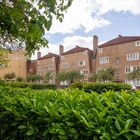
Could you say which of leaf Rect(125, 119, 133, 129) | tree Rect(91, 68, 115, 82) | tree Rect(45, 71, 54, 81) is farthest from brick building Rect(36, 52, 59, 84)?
leaf Rect(125, 119, 133, 129)

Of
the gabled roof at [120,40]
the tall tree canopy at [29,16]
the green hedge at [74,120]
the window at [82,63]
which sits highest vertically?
the gabled roof at [120,40]

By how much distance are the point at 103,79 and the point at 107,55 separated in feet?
27.4

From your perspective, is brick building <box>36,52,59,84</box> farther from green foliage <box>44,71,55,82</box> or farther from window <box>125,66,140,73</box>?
window <box>125,66,140,73</box>

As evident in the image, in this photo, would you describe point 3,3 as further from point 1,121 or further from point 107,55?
point 107,55

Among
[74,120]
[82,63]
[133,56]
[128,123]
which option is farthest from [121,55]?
[128,123]

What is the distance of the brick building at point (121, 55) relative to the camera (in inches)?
3041

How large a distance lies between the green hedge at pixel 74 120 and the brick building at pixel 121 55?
7319cm

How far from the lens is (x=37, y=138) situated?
4215mm

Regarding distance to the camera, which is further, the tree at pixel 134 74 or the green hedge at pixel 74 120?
the tree at pixel 134 74

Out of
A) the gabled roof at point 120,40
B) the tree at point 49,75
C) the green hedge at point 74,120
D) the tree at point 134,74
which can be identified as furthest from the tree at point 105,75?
the green hedge at point 74,120

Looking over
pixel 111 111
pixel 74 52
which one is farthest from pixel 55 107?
pixel 74 52

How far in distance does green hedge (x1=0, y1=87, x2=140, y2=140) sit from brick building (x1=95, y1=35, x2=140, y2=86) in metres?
73.2

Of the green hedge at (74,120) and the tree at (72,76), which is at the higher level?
the tree at (72,76)

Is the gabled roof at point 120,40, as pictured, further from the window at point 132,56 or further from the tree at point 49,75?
the tree at point 49,75
